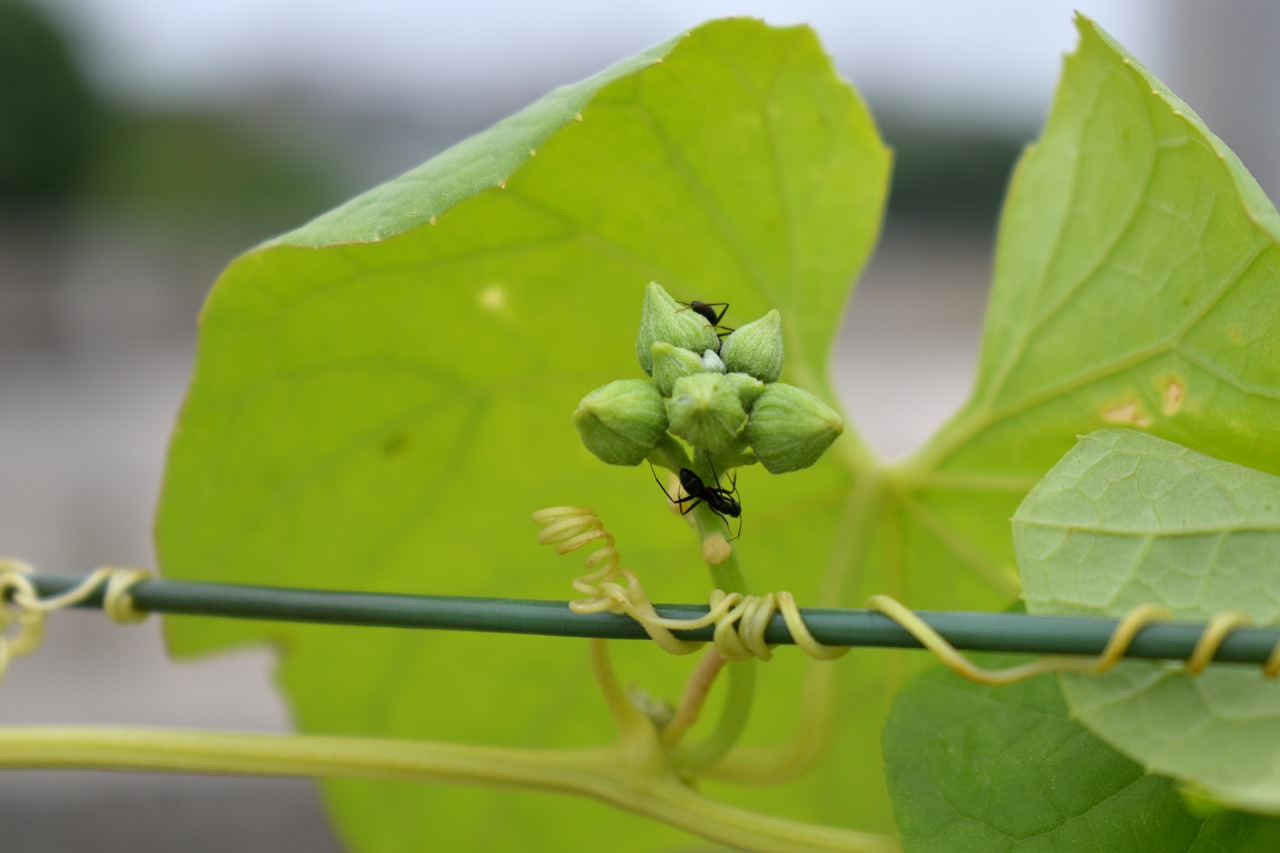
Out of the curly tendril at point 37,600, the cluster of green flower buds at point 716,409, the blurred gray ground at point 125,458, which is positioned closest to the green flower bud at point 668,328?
the cluster of green flower buds at point 716,409

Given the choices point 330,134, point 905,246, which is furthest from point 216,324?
point 905,246

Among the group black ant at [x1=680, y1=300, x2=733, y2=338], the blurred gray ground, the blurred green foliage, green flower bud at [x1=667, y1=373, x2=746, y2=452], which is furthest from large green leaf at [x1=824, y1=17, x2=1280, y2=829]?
the blurred green foliage

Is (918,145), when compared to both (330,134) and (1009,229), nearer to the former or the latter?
(330,134)

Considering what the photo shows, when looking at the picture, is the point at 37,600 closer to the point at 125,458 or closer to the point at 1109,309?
the point at 1109,309

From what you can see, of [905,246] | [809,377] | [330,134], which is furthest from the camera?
[905,246]

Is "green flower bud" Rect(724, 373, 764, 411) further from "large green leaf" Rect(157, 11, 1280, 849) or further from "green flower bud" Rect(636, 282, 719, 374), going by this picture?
"large green leaf" Rect(157, 11, 1280, 849)

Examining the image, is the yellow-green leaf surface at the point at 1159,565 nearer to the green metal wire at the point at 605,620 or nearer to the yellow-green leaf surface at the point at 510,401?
the green metal wire at the point at 605,620
